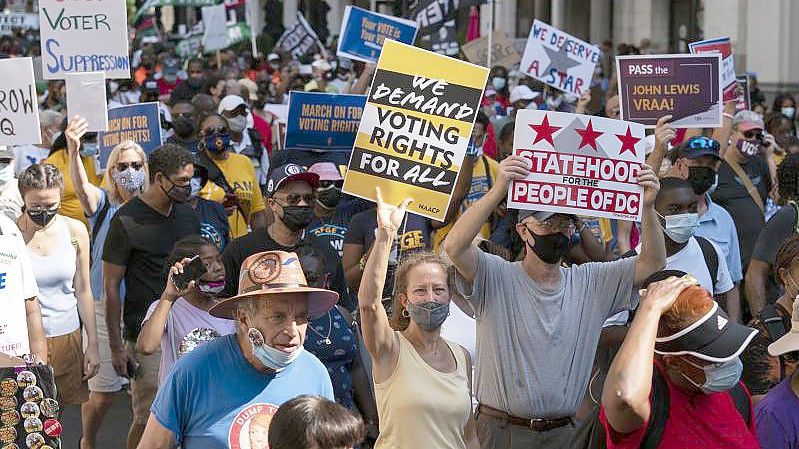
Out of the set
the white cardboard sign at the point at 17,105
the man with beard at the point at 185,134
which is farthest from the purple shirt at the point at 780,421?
the man with beard at the point at 185,134

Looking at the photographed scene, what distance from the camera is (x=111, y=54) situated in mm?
10156

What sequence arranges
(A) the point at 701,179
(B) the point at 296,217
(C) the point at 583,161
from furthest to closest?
(A) the point at 701,179
(B) the point at 296,217
(C) the point at 583,161

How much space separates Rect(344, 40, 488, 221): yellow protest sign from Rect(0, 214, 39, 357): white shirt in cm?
157

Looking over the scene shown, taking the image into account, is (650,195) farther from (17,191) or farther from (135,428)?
(17,191)

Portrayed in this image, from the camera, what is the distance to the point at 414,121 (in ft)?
20.3

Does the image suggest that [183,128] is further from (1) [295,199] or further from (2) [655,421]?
(2) [655,421]

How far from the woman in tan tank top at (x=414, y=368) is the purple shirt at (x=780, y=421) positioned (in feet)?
3.58

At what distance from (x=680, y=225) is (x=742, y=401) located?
251 cm

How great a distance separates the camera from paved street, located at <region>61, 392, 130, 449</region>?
8.86 metres

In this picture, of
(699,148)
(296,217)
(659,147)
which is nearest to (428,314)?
(296,217)

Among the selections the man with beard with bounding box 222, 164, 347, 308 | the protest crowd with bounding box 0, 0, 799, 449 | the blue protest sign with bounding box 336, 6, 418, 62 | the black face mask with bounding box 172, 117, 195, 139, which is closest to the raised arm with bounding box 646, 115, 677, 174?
the protest crowd with bounding box 0, 0, 799, 449

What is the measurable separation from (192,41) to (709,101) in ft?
59.4

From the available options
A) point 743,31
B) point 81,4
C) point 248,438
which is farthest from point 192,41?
point 248,438

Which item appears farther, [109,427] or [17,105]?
[109,427]
